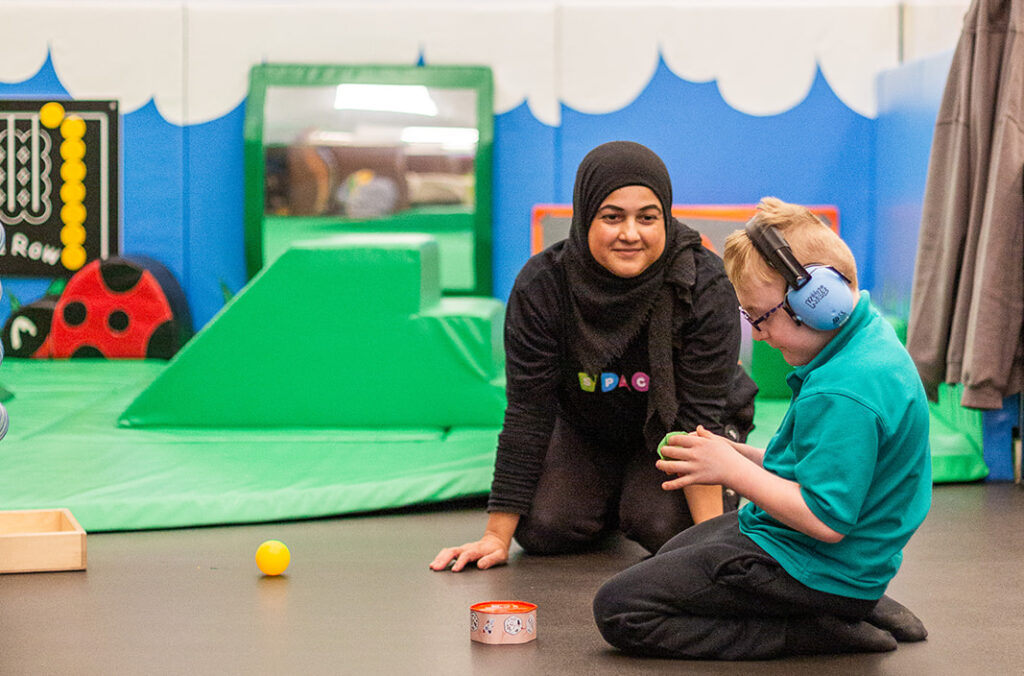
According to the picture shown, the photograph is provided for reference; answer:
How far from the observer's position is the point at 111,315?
580 centimetres

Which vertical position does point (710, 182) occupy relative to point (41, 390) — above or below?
above

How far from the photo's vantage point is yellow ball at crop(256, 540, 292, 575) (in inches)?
99.6

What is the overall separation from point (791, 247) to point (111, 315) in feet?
15.2

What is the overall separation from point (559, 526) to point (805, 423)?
1.03m

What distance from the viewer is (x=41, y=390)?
15.8 ft

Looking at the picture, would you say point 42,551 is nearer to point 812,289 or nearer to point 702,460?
point 702,460

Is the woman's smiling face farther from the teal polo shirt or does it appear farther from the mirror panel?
the mirror panel

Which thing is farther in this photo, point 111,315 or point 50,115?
point 50,115

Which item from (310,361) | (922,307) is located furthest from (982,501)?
(310,361)

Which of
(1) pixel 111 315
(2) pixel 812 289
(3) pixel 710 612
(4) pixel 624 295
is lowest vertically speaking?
(1) pixel 111 315

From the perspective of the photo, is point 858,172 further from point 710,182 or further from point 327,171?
point 327,171

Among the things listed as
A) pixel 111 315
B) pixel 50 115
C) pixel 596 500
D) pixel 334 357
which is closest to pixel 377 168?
pixel 111 315

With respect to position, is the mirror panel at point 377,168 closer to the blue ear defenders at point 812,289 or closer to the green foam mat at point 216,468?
the green foam mat at point 216,468

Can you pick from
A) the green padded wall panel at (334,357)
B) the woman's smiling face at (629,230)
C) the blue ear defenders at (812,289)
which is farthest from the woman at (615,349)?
the green padded wall panel at (334,357)
